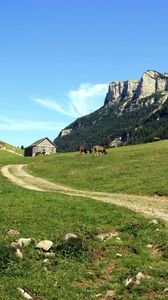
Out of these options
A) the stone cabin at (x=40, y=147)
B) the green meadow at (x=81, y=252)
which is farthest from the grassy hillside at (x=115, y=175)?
the stone cabin at (x=40, y=147)

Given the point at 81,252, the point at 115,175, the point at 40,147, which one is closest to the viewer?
the point at 81,252

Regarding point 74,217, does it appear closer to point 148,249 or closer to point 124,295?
point 148,249

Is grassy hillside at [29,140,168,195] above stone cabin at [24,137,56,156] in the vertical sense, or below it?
below

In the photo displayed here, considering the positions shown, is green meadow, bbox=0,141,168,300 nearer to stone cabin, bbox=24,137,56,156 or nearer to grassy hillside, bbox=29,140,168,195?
grassy hillside, bbox=29,140,168,195

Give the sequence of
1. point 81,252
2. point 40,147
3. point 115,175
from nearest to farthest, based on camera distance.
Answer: point 81,252, point 115,175, point 40,147

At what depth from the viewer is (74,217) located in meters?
27.5

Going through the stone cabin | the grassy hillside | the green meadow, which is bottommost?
the green meadow

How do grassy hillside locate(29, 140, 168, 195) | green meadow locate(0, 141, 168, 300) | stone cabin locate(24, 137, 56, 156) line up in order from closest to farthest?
green meadow locate(0, 141, 168, 300), grassy hillside locate(29, 140, 168, 195), stone cabin locate(24, 137, 56, 156)

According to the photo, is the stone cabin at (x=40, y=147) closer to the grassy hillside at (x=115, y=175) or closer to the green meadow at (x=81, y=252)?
the grassy hillside at (x=115, y=175)

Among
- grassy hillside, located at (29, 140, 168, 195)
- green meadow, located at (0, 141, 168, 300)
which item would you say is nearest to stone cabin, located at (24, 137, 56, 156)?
grassy hillside, located at (29, 140, 168, 195)

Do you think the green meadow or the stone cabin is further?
the stone cabin

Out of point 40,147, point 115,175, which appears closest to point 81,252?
point 115,175

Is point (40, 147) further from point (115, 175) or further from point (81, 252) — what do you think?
point (81, 252)

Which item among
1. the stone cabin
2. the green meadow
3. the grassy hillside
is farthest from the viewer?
the stone cabin
